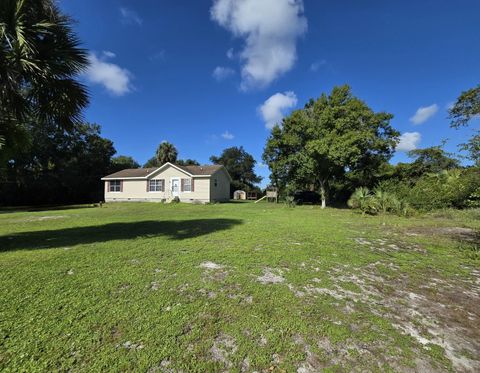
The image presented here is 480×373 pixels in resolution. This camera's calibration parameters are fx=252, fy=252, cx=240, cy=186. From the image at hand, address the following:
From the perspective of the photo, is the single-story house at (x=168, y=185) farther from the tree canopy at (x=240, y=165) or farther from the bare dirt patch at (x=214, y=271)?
the tree canopy at (x=240, y=165)

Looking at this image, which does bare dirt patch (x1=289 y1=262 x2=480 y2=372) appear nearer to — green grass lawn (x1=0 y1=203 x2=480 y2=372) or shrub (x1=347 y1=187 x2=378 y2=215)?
green grass lawn (x1=0 y1=203 x2=480 y2=372)

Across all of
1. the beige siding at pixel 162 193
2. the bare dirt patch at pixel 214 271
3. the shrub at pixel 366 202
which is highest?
the beige siding at pixel 162 193

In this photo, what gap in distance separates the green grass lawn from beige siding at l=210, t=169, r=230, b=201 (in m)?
17.2

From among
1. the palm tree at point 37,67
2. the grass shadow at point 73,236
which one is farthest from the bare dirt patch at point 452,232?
the palm tree at point 37,67

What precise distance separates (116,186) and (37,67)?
2133 centimetres

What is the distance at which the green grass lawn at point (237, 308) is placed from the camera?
7.45ft

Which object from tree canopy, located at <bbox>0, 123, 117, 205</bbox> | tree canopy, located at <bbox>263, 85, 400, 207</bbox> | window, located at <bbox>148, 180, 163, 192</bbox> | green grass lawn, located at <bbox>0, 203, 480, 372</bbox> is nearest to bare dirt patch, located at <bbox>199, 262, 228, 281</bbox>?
green grass lawn, located at <bbox>0, 203, 480, 372</bbox>

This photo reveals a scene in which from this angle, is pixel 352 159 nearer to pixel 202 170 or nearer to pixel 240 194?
pixel 202 170

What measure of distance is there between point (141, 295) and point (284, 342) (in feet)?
→ 6.48

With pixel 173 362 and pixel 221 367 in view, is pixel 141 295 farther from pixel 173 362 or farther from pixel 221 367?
pixel 221 367

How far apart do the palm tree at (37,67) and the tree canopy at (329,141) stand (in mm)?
14098

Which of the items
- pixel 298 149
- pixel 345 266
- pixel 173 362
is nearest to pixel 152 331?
pixel 173 362

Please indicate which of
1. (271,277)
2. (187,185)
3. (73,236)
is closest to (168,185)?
(187,185)

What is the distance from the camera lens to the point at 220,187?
25422 millimetres
